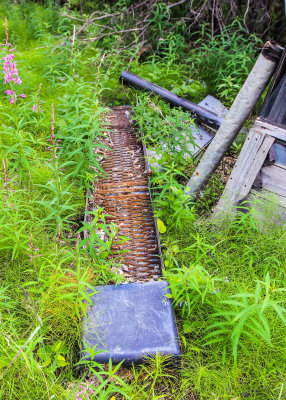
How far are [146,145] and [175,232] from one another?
1.62 m

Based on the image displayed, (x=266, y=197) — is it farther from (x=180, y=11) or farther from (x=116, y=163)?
(x=180, y=11)

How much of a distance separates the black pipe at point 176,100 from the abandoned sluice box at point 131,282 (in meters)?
1.03

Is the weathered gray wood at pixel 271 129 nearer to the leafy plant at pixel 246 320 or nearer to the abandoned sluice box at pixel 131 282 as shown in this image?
the abandoned sluice box at pixel 131 282

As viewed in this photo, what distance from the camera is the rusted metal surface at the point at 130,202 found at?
3342 mm

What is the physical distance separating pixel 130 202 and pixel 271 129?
5.72 ft

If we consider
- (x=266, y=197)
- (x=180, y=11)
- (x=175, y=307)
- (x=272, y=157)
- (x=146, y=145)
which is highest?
(x=180, y=11)

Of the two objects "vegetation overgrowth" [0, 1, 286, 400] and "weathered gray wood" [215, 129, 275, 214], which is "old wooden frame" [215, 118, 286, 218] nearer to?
"weathered gray wood" [215, 129, 275, 214]

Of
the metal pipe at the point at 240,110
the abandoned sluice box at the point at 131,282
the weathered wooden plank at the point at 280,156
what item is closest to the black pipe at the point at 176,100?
the abandoned sluice box at the point at 131,282

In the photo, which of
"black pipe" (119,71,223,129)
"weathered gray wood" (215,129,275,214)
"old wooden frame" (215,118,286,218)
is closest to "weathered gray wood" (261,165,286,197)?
"old wooden frame" (215,118,286,218)

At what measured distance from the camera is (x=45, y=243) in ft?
10.5

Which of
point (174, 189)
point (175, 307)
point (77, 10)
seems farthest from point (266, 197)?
point (77, 10)

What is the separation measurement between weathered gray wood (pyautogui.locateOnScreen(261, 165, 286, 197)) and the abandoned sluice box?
1.28m

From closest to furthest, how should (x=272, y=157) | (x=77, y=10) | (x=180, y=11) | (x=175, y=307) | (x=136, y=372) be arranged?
(x=136, y=372), (x=175, y=307), (x=272, y=157), (x=180, y=11), (x=77, y=10)

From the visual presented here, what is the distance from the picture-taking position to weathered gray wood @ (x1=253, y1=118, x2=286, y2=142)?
332cm
